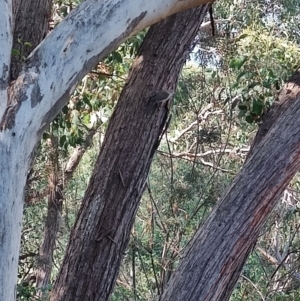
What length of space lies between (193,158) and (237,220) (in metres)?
2.91

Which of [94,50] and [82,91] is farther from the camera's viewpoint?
[82,91]

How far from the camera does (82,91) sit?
11.7ft

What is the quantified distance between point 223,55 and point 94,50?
2.71 metres

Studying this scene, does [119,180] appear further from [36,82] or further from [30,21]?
[36,82]

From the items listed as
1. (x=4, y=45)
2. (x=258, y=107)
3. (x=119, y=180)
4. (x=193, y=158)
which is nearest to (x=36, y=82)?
(x=4, y=45)

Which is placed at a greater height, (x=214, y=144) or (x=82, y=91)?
(x=214, y=144)

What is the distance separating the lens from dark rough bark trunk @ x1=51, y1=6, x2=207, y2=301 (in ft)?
6.70

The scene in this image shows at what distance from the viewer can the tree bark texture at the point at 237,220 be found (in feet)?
6.01

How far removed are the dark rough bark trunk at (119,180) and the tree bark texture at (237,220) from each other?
28 centimetres

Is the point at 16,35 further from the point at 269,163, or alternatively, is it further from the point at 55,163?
the point at 55,163

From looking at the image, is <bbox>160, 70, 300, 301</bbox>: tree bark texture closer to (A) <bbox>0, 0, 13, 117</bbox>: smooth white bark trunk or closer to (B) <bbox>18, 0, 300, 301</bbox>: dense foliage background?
(A) <bbox>0, 0, 13, 117</bbox>: smooth white bark trunk

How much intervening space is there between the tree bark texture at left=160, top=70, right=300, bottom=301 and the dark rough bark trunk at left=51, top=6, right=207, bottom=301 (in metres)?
0.28

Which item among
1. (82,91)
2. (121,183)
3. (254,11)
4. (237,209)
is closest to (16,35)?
(121,183)

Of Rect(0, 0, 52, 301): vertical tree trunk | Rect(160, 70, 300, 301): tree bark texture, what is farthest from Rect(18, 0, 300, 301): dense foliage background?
Rect(0, 0, 52, 301): vertical tree trunk
